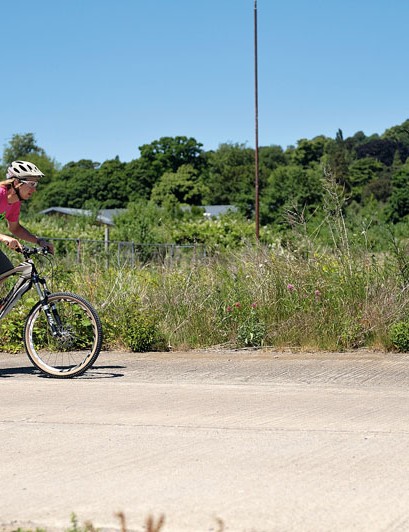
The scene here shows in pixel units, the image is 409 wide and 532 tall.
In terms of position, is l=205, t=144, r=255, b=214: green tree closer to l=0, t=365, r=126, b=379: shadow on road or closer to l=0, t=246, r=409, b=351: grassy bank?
l=0, t=246, r=409, b=351: grassy bank

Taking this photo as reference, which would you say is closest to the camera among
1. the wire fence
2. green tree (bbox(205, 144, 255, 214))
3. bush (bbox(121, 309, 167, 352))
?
bush (bbox(121, 309, 167, 352))

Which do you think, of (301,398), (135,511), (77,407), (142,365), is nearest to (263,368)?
(142,365)

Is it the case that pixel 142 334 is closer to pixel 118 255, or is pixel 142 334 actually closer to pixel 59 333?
pixel 59 333

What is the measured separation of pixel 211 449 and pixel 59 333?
12.5 ft

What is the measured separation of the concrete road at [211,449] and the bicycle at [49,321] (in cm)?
23

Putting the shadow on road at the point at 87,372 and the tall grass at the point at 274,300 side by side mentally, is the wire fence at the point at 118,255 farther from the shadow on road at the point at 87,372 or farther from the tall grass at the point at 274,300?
the shadow on road at the point at 87,372

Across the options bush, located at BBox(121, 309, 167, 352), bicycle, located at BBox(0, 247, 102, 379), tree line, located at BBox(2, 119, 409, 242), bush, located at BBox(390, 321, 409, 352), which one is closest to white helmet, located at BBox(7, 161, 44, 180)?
bicycle, located at BBox(0, 247, 102, 379)

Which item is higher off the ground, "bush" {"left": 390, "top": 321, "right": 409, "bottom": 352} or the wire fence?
the wire fence

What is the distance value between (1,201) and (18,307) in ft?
8.86

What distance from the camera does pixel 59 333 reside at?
873 cm

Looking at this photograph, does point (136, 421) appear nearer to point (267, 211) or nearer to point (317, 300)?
point (317, 300)

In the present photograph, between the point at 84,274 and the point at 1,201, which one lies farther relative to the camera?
the point at 84,274

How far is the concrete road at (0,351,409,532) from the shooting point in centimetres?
398

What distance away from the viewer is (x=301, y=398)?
22.8 ft
